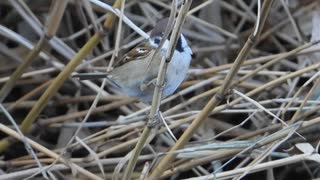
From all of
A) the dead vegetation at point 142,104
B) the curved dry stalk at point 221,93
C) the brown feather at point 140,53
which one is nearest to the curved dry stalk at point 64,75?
the dead vegetation at point 142,104

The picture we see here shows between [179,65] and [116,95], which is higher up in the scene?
[179,65]

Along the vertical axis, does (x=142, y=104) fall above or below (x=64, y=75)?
below

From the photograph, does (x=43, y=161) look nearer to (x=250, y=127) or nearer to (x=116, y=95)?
(x=116, y=95)

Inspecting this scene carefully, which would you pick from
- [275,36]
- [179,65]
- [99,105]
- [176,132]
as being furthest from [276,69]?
[179,65]

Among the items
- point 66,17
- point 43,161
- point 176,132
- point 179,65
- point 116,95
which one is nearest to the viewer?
point 179,65

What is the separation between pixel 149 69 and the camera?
1.95m

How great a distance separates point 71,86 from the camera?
8.85ft

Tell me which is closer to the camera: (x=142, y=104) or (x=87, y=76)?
(x=87, y=76)

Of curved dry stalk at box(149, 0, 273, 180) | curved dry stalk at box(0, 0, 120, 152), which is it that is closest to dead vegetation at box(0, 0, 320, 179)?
curved dry stalk at box(0, 0, 120, 152)

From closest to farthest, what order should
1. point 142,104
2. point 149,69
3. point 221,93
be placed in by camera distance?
point 221,93 < point 149,69 < point 142,104

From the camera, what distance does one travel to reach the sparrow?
6.19 ft

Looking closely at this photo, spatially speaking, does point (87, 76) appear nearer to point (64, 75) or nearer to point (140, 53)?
point (64, 75)

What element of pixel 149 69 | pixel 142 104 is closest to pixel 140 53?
pixel 149 69

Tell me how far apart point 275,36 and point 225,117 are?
0.47 m
